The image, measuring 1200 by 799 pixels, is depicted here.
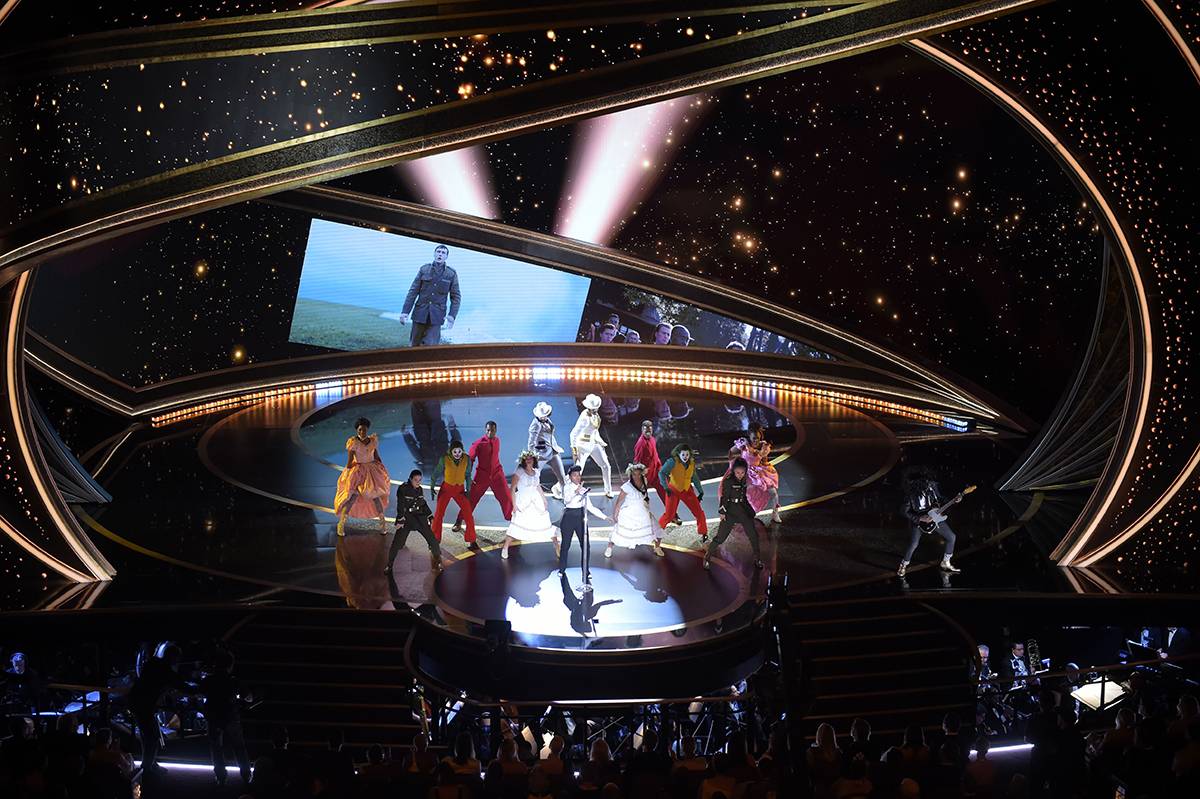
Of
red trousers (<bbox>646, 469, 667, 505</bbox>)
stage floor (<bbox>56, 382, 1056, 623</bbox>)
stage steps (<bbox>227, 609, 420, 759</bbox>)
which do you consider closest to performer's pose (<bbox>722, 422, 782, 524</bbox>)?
stage floor (<bbox>56, 382, 1056, 623</bbox>)

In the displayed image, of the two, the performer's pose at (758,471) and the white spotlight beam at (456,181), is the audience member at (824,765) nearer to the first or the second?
the performer's pose at (758,471)

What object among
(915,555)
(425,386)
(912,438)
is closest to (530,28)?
(915,555)

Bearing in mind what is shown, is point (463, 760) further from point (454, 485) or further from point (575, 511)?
point (454, 485)

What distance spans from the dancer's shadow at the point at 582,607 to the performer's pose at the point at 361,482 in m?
2.50

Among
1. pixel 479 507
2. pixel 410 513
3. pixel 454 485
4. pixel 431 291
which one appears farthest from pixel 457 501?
pixel 431 291

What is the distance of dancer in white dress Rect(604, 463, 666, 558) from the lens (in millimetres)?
12430

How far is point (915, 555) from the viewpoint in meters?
12.5

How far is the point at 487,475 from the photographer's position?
13211mm

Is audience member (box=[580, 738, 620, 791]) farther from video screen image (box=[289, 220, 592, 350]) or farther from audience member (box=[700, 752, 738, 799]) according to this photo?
video screen image (box=[289, 220, 592, 350])

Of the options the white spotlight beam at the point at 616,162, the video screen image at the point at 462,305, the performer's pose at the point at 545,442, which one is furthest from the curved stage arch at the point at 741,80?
the video screen image at the point at 462,305

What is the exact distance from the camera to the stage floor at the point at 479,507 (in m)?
11.7

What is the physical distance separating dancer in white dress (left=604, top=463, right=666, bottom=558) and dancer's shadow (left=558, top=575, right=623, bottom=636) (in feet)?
3.50

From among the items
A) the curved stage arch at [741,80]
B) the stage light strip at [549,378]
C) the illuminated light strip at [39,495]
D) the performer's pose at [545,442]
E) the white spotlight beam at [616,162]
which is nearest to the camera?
the curved stage arch at [741,80]

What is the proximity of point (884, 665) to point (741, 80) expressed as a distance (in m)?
4.53
